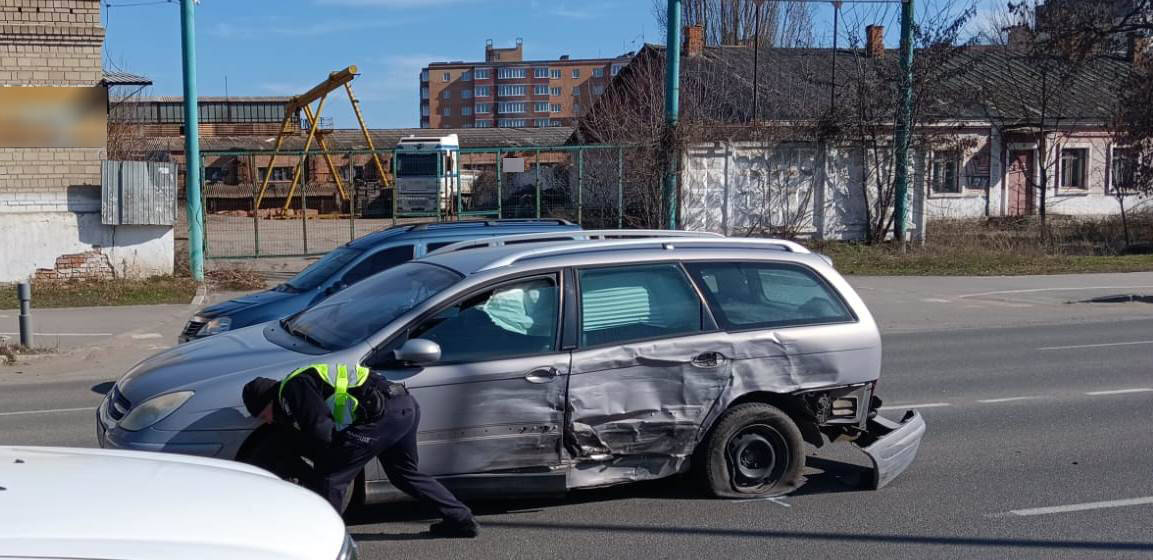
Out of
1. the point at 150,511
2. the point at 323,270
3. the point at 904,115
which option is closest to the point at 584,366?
the point at 150,511

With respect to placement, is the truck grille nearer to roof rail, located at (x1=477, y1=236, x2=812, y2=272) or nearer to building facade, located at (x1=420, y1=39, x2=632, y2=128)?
roof rail, located at (x1=477, y1=236, x2=812, y2=272)

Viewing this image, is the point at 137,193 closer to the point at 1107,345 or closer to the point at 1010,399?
the point at 1010,399

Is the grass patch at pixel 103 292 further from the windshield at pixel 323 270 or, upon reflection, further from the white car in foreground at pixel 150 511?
the white car in foreground at pixel 150 511

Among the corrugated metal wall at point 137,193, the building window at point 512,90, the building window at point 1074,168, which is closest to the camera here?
the corrugated metal wall at point 137,193

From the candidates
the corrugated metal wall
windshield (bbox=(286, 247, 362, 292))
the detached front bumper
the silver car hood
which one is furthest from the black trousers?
the corrugated metal wall

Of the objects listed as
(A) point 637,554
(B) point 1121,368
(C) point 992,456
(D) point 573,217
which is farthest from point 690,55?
(A) point 637,554

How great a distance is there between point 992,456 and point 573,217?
56.8 feet

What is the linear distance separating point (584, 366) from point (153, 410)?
2.31 meters

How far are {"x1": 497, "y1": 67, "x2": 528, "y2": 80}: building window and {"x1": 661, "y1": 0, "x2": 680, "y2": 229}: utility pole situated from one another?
98.6 meters

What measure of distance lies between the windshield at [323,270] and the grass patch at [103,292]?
7173mm

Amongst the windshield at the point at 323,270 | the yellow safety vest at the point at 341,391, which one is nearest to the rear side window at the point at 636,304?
the yellow safety vest at the point at 341,391

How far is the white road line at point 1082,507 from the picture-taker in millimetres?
6422

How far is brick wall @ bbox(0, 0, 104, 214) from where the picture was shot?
65.8 ft

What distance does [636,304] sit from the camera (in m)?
6.43
